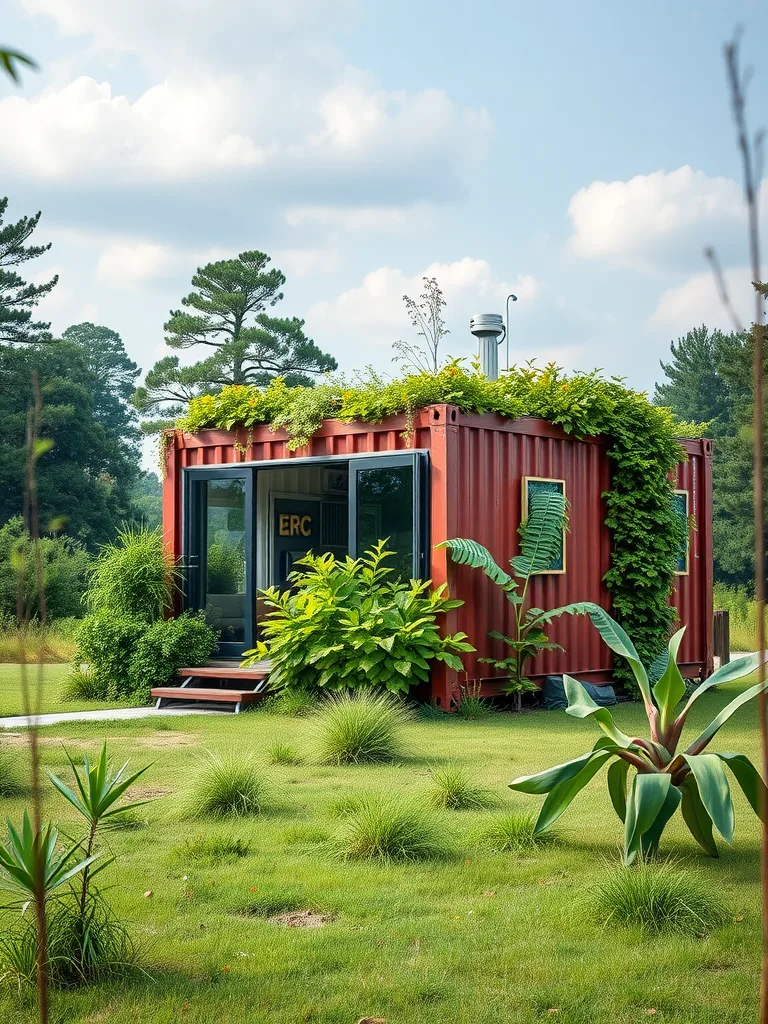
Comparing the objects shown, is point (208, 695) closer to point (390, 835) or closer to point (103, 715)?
point (103, 715)

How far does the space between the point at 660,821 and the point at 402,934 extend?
133cm

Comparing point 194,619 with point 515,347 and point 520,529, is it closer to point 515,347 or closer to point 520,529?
point 520,529

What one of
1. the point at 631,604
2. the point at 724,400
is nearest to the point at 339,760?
the point at 631,604

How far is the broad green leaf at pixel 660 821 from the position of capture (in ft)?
15.2

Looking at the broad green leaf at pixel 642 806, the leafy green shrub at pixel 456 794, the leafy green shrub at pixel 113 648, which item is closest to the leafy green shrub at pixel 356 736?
the leafy green shrub at pixel 456 794

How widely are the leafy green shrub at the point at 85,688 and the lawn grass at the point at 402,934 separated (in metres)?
6.30

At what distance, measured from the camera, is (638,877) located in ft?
13.9

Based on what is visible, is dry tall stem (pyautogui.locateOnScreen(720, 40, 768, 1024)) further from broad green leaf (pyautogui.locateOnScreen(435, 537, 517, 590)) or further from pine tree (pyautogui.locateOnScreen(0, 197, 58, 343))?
pine tree (pyautogui.locateOnScreen(0, 197, 58, 343))

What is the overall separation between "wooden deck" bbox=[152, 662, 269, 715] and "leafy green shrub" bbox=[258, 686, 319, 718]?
0.28 meters

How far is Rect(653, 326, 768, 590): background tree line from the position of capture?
31828 mm

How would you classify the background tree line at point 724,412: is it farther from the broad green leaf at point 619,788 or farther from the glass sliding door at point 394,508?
the broad green leaf at point 619,788

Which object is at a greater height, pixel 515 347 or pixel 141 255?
pixel 141 255

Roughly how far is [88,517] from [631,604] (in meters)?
24.9

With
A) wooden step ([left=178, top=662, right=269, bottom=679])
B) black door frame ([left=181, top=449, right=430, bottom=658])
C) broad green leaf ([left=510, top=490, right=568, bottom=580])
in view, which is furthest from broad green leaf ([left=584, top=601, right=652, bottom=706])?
wooden step ([left=178, top=662, right=269, bottom=679])
